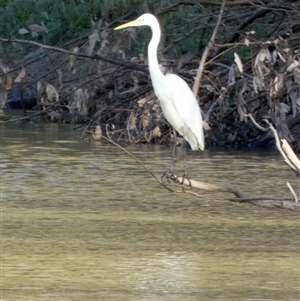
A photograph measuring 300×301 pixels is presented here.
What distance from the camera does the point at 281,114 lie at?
1081 cm

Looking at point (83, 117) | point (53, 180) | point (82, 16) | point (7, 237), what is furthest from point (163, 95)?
point (82, 16)

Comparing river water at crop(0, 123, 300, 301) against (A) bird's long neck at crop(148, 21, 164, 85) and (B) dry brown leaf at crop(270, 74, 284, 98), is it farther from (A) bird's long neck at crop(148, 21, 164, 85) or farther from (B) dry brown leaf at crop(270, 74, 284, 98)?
(A) bird's long neck at crop(148, 21, 164, 85)

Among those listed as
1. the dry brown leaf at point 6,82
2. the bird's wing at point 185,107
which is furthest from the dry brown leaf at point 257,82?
the dry brown leaf at point 6,82

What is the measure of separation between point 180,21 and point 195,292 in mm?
8556

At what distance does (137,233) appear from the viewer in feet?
23.2

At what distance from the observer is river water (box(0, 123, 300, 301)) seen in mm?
5578

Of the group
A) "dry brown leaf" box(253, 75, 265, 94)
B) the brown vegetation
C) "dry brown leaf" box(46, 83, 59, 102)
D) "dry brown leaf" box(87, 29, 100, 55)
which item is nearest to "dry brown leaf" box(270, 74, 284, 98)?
the brown vegetation

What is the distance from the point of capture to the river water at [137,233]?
5.58 meters

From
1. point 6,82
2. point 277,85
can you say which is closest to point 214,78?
point 277,85

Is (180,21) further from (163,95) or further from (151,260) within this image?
(151,260)

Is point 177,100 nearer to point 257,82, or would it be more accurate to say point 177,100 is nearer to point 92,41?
point 257,82

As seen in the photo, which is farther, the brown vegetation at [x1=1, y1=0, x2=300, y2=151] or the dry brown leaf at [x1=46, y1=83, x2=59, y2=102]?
the dry brown leaf at [x1=46, y1=83, x2=59, y2=102]

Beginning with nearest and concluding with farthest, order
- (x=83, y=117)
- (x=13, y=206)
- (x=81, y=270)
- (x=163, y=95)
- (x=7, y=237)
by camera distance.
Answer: (x=81, y=270) < (x=7, y=237) < (x=13, y=206) < (x=163, y=95) < (x=83, y=117)

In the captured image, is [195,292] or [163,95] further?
[163,95]
